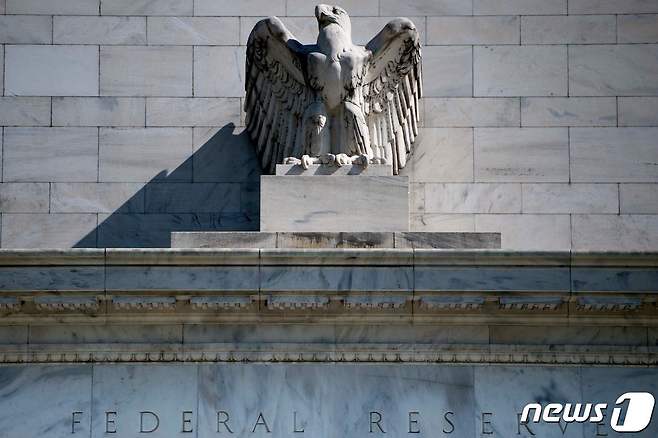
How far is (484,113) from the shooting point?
23.5 metres

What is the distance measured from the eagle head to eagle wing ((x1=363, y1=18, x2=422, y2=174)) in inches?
18.0

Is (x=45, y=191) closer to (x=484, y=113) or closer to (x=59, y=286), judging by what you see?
(x=59, y=286)

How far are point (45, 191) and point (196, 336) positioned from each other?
453 cm

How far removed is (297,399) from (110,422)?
226cm

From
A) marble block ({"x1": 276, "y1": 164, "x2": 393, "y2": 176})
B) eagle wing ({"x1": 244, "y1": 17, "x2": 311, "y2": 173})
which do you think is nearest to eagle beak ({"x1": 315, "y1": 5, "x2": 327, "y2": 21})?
eagle wing ({"x1": 244, "y1": 17, "x2": 311, "y2": 173})

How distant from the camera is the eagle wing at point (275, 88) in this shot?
21906 mm

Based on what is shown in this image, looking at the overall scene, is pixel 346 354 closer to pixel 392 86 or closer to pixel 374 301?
pixel 374 301

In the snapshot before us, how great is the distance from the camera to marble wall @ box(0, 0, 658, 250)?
22984 mm

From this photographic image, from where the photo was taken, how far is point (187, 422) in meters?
19.4

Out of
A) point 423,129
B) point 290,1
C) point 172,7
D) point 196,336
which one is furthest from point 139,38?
point 196,336

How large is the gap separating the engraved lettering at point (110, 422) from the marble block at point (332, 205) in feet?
10.1

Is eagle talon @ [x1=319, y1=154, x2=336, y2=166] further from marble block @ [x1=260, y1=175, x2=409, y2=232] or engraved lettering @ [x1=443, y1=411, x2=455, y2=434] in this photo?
engraved lettering @ [x1=443, y1=411, x2=455, y2=434]

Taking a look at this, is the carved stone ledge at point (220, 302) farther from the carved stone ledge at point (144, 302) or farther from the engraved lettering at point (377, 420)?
the engraved lettering at point (377, 420)

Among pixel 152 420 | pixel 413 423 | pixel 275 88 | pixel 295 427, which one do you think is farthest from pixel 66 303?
pixel 275 88
